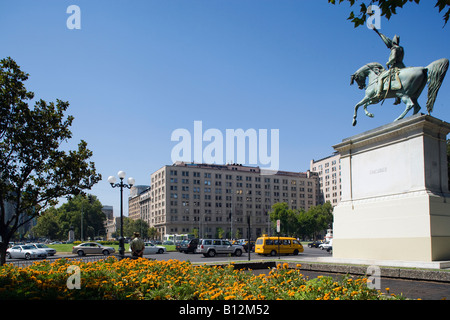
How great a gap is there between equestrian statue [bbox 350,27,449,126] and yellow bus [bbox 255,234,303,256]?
22.5m

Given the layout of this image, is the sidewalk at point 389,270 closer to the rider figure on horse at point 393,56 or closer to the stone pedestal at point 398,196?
the stone pedestal at point 398,196

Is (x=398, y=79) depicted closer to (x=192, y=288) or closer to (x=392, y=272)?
(x=392, y=272)

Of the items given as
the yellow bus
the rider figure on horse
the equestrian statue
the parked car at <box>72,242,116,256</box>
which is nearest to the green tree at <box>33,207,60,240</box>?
the parked car at <box>72,242,116,256</box>

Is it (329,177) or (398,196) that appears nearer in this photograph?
(398,196)

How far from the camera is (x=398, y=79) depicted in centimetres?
1645

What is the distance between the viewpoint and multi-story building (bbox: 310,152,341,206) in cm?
15325

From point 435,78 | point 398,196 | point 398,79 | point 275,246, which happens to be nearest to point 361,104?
point 398,79

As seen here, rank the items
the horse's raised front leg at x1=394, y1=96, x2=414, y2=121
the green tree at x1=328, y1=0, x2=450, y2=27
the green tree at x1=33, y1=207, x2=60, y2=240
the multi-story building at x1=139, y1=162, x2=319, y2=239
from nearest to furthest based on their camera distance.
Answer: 1. the green tree at x1=328, y1=0, x2=450, y2=27
2. the horse's raised front leg at x1=394, y1=96, x2=414, y2=121
3. the green tree at x1=33, y1=207, x2=60, y2=240
4. the multi-story building at x1=139, y1=162, x2=319, y2=239

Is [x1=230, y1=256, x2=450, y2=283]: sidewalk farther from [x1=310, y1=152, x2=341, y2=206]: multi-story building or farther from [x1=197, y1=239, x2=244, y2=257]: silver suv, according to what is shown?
[x1=310, y1=152, x2=341, y2=206]: multi-story building

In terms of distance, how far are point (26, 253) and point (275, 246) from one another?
2733 cm

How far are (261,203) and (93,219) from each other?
6675 cm

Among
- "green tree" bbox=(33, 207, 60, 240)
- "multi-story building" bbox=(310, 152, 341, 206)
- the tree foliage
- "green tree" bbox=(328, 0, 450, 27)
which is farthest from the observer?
"multi-story building" bbox=(310, 152, 341, 206)

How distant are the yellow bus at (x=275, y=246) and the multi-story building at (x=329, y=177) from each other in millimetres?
116975

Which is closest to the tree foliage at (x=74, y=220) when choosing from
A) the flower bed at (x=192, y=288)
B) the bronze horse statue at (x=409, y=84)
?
the bronze horse statue at (x=409, y=84)
